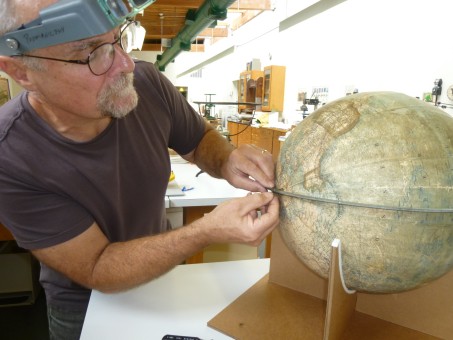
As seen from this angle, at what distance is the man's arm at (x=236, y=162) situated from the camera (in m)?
0.98

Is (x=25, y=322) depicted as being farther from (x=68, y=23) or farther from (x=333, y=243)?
(x=333, y=243)

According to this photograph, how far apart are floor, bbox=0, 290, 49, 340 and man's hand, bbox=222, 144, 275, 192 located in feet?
6.10

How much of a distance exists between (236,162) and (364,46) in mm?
3317

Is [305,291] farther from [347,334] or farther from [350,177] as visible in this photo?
[350,177]

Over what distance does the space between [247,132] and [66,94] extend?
4.80 meters

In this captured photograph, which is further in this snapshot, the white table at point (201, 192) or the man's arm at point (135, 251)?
the white table at point (201, 192)

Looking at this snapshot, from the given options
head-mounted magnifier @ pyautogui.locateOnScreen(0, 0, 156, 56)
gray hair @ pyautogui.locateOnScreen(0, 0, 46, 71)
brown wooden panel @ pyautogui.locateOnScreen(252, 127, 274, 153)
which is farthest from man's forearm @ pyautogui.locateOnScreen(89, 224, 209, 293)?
brown wooden panel @ pyautogui.locateOnScreen(252, 127, 274, 153)

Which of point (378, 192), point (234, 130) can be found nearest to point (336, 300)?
point (378, 192)

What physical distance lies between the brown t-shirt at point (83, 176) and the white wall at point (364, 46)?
8.30 ft

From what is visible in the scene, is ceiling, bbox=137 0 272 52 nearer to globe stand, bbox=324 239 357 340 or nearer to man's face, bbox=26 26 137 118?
man's face, bbox=26 26 137 118

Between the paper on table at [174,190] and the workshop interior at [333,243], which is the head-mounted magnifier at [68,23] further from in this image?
the paper on table at [174,190]

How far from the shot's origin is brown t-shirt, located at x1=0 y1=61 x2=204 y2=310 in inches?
38.2

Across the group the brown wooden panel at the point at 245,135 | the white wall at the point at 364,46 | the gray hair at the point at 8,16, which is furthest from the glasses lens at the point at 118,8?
the brown wooden panel at the point at 245,135

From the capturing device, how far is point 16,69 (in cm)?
98
